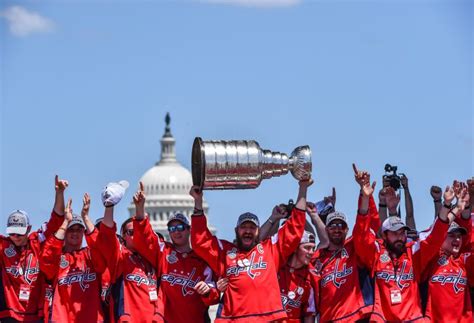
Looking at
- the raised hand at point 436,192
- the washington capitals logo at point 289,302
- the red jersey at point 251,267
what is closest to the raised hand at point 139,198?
the red jersey at point 251,267

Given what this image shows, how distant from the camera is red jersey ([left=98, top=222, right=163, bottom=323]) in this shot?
996 inches

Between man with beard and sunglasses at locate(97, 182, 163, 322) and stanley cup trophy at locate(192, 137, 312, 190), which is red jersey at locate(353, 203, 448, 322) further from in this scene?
man with beard and sunglasses at locate(97, 182, 163, 322)

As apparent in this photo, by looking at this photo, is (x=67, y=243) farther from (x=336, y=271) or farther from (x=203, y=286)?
(x=336, y=271)

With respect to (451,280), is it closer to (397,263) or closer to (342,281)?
(397,263)

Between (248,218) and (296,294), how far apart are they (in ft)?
5.01

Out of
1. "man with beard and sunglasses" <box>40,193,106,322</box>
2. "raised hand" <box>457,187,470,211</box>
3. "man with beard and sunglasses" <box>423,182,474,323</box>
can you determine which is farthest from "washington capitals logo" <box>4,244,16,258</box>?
"raised hand" <box>457,187,470,211</box>

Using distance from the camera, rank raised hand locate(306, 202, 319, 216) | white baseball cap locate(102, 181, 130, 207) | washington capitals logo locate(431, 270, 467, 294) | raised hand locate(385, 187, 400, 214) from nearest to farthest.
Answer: white baseball cap locate(102, 181, 130, 207) < washington capitals logo locate(431, 270, 467, 294) < raised hand locate(306, 202, 319, 216) < raised hand locate(385, 187, 400, 214)

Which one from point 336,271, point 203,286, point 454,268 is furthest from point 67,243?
point 454,268

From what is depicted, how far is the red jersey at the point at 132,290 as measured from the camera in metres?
25.3

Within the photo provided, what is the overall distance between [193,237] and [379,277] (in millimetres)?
2788

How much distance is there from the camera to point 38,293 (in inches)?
1019

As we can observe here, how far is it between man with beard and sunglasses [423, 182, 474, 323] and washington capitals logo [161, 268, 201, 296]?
3411 mm

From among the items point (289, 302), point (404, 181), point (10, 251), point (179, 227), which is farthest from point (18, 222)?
point (404, 181)

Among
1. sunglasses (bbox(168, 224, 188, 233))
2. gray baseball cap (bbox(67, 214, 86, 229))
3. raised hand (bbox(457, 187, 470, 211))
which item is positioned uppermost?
raised hand (bbox(457, 187, 470, 211))
